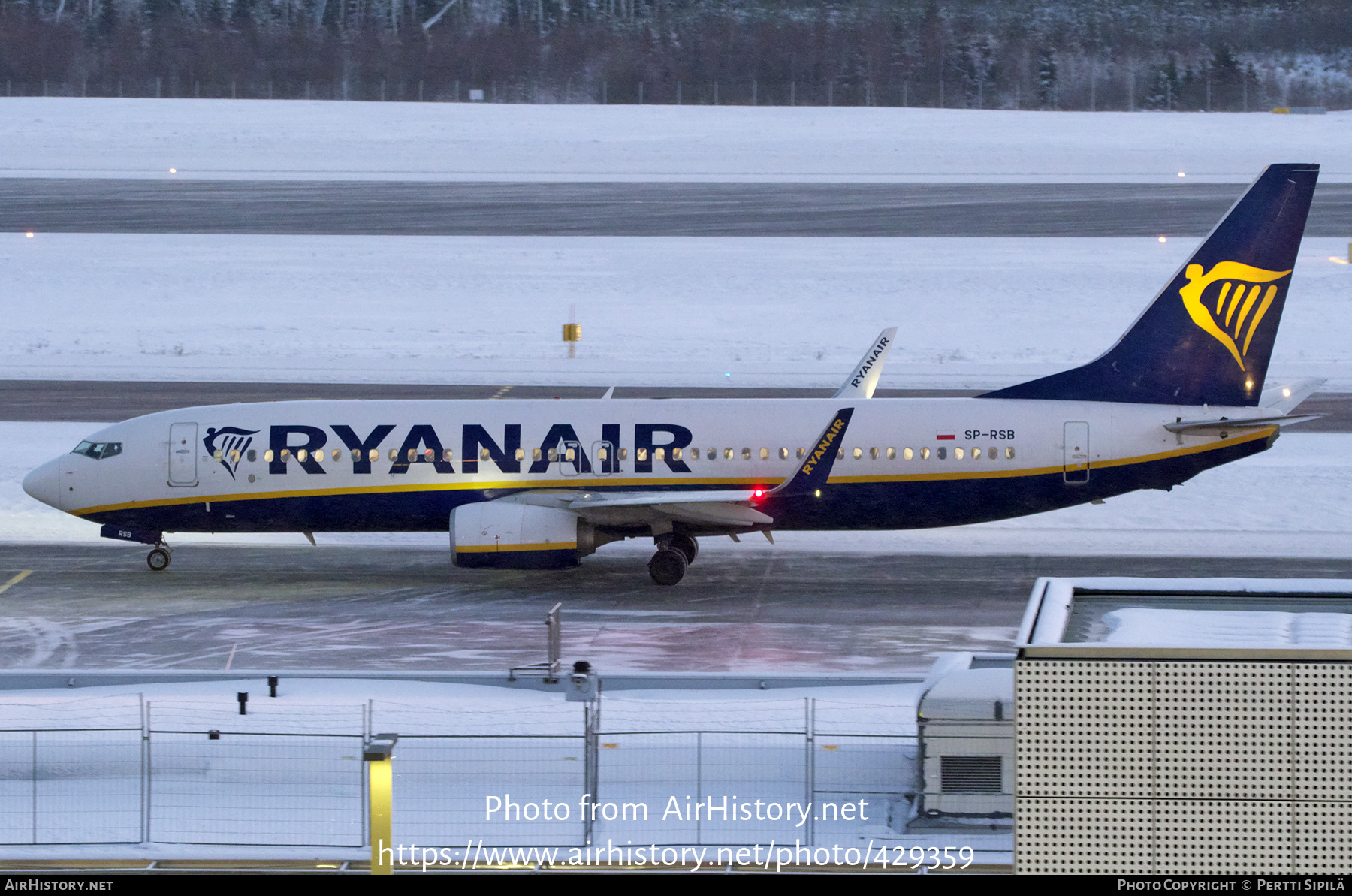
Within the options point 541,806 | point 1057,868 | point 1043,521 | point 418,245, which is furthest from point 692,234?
point 1057,868

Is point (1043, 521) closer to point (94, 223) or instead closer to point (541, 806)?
point (541, 806)

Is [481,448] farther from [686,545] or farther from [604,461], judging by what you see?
[686,545]

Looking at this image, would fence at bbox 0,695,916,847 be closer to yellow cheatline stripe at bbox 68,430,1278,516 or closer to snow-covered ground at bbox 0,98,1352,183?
yellow cheatline stripe at bbox 68,430,1278,516

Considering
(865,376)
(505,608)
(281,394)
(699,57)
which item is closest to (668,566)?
(505,608)

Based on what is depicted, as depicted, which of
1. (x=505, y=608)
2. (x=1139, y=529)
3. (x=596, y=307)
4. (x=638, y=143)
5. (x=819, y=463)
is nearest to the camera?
(x=505, y=608)

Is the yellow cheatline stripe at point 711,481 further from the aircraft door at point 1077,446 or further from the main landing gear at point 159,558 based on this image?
the main landing gear at point 159,558

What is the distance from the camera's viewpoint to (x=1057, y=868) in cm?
995

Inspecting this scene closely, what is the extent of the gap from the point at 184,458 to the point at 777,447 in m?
10.7

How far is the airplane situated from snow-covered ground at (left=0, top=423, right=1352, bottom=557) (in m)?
3.34

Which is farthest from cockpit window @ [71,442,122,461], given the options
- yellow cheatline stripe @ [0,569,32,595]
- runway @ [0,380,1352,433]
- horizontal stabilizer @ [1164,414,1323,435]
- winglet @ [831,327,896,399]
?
horizontal stabilizer @ [1164,414,1323,435]

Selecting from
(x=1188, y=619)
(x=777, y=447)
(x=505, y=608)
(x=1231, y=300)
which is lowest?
(x=505, y=608)

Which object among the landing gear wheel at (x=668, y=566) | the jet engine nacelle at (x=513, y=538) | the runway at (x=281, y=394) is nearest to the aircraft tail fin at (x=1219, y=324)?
the landing gear wheel at (x=668, y=566)

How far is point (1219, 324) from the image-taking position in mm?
30547

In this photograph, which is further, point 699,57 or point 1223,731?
point 699,57
